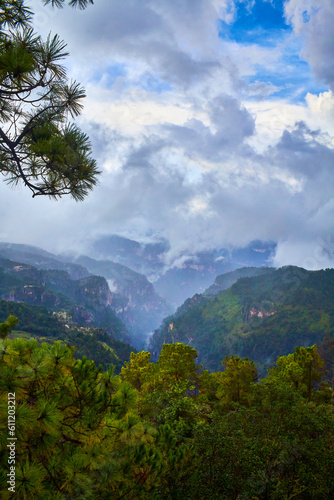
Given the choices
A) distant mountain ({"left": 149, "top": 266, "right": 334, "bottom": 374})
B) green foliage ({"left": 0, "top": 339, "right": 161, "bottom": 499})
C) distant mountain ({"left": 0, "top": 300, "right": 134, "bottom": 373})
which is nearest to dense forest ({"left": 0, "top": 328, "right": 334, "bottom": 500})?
green foliage ({"left": 0, "top": 339, "right": 161, "bottom": 499})

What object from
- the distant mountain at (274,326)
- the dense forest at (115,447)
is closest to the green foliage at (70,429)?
the dense forest at (115,447)

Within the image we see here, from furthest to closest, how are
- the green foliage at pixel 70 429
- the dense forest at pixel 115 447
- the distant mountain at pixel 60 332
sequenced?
the distant mountain at pixel 60 332 → the dense forest at pixel 115 447 → the green foliage at pixel 70 429

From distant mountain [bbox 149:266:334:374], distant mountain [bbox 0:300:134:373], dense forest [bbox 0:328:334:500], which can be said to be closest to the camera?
dense forest [bbox 0:328:334:500]

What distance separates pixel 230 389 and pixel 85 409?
87.5 feet

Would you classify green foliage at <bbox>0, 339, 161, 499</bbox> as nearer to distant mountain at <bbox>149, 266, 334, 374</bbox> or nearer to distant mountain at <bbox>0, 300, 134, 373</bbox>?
distant mountain at <bbox>0, 300, 134, 373</bbox>

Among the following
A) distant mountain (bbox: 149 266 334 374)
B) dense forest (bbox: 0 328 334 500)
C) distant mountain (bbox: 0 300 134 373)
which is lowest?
dense forest (bbox: 0 328 334 500)

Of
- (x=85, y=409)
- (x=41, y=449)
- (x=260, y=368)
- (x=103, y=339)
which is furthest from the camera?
(x=103, y=339)

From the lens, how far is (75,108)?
5723 millimetres

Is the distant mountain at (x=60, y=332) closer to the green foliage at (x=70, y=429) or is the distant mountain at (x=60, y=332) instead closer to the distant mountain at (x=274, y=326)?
the distant mountain at (x=274, y=326)

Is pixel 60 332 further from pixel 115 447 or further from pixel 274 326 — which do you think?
pixel 115 447

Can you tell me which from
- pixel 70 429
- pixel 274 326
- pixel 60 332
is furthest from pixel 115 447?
pixel 274 326

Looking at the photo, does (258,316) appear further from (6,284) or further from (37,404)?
(37,404)

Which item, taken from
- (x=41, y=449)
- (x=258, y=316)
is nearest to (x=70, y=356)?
(x=41, y=449)

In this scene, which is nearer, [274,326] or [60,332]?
[60,332]
